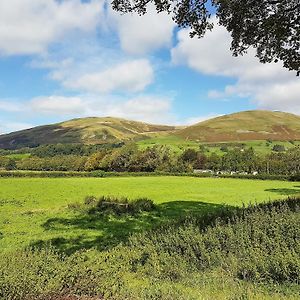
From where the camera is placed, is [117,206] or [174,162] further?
[174,162]

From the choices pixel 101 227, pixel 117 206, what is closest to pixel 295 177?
pixel 117 206

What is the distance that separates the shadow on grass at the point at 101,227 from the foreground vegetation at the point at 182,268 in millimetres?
2880

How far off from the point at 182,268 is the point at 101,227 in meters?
11.8

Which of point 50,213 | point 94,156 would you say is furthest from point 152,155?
point 50,213

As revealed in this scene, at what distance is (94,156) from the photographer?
145125mm

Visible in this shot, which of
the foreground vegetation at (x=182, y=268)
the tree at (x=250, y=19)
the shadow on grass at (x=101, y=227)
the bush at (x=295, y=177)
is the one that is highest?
the tree at (x=250, y=19)

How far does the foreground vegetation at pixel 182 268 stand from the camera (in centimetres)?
738

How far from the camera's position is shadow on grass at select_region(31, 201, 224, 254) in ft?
54.6

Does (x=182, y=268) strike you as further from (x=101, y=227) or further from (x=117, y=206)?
(x=117, y=206)

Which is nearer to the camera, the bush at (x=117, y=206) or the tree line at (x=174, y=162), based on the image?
the bush at (x=117, y=206)

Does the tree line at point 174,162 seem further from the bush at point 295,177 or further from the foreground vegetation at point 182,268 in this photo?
the foreground vegetation at point 182,268

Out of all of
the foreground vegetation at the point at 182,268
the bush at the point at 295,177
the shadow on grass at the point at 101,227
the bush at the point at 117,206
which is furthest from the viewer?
the bush at the point at 295,177

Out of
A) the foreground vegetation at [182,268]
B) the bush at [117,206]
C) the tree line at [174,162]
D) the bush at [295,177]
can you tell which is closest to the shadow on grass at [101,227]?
the bush at [117,206]

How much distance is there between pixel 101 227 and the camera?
2150 cm
